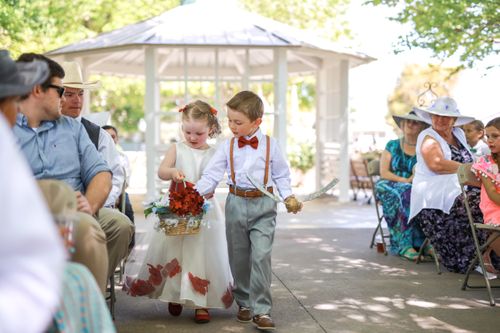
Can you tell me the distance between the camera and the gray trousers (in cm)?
539

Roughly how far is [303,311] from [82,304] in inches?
139

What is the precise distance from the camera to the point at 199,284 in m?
5.57

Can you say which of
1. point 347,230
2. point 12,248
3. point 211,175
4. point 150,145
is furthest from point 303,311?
point 150,145

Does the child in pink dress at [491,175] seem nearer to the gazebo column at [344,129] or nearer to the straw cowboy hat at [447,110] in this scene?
the straw cowboy hat at [447,110]

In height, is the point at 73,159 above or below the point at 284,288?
above

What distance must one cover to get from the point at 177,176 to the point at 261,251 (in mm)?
823

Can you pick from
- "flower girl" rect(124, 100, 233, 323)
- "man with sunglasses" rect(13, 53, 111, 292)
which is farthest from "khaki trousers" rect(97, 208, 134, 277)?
"flower girl" rect(124, 100, 233, 323)

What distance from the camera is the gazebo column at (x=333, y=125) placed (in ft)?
50.7

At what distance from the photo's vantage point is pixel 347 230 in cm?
1103

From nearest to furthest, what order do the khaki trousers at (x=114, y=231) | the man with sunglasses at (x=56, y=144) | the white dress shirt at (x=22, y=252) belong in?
the white dress shirt at (x=22, y=252)
the man with sunglasses at (x=56, y=144)
the khaki trousers at (x=114, y=231)

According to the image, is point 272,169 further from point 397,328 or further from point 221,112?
point 221,112

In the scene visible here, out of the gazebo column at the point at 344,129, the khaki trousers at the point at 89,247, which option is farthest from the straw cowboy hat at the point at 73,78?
the gazebo column at the point at 344,129

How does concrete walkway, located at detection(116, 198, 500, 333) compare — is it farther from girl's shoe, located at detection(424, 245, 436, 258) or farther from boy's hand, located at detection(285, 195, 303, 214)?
boy's hand, located at detection(285, 195, 303, 214)

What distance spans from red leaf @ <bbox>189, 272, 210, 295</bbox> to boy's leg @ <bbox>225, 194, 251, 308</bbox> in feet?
0.83
